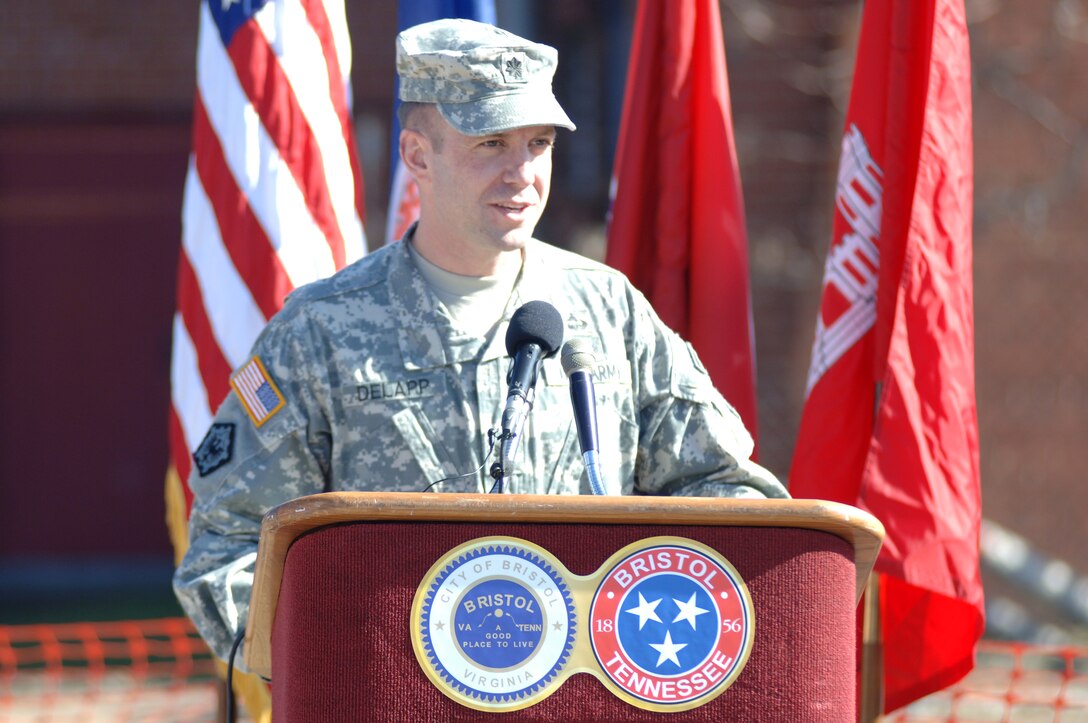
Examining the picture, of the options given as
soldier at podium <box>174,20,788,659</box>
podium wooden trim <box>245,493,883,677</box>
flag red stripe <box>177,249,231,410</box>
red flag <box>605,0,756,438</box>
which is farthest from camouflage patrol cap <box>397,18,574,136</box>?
flag red stripe <box>177,249,231,410</box>

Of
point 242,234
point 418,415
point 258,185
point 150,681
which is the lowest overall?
point 150,681

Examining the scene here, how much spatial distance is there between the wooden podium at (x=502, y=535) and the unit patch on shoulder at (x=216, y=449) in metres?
0.65

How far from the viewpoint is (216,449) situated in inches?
98.1

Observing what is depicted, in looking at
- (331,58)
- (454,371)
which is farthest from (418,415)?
(331,58)

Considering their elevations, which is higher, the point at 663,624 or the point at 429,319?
the point at 429,319

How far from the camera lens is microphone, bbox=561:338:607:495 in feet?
6.54

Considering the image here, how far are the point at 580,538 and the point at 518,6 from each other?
4.32m

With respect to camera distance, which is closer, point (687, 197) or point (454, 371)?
point (454, 371)

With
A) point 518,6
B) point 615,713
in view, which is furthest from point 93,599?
point 615,713

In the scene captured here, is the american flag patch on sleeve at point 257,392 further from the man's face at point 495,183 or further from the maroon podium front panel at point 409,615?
the maroon podium front panel at point 409,615

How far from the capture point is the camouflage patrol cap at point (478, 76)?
2.47 m

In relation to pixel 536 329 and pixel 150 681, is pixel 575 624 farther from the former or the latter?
pixel 150 681

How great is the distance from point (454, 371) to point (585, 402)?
1.85ft

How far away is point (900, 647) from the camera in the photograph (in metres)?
3.36
